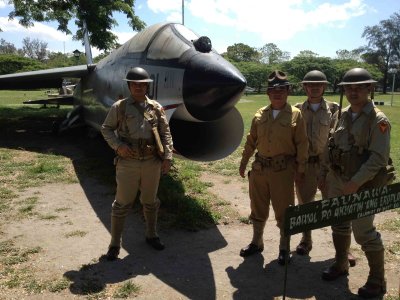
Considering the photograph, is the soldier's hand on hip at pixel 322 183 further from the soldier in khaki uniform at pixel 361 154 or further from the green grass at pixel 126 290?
the green grass at pixel 126 290

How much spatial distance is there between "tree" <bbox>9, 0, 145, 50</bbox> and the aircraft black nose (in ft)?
55.8

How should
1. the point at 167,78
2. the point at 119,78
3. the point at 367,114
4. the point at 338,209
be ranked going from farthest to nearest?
the point at 119,78, the point at 167,78, the point at 367,114, the point at 338,209

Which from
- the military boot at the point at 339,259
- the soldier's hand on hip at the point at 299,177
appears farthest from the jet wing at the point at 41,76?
the military boot at the point at 339,259

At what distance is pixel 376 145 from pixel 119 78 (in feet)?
16.8

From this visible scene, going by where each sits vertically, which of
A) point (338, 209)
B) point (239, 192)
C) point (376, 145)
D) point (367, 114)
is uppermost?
point (367, 114)

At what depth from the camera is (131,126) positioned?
4.47 metres

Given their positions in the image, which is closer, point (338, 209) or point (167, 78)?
point (338, 209)

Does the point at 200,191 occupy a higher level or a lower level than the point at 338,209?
lower

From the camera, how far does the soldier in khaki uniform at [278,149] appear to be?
4277 mm

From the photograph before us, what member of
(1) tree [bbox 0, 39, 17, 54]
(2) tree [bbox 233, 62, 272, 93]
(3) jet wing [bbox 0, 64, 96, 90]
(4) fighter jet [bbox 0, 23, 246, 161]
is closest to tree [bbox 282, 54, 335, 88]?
(2) tree [bbox 233, 62, 272, 93]

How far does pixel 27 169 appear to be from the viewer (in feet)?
29.1

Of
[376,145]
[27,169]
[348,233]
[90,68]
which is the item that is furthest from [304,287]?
[90,68]

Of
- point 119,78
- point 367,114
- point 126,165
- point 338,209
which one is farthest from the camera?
point 119,78

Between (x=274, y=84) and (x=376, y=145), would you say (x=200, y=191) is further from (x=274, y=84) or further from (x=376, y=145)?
(x=376, y=145)
